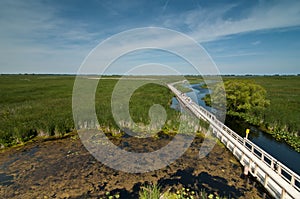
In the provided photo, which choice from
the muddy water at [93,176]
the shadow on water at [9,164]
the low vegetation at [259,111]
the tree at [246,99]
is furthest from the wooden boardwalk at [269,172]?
the shadow on water at [9,164]

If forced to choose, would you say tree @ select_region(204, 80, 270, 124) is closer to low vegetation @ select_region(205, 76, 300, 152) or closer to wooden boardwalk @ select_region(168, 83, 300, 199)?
low vegetation @ select_region(205, 76, 300, 152)

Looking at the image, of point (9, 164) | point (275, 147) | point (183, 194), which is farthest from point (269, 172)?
point (9, 164)

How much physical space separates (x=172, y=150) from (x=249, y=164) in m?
4.66

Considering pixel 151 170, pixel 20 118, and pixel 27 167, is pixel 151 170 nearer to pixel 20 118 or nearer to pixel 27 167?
pixel 27 167

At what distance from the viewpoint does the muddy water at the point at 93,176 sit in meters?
7.69

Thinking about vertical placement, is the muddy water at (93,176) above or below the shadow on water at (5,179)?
above

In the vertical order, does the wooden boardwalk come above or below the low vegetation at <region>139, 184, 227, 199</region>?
above

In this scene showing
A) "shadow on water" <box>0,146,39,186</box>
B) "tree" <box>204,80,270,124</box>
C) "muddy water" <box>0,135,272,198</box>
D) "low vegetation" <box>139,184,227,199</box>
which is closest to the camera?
"low vegetation" <box>139,184,227,199</box>

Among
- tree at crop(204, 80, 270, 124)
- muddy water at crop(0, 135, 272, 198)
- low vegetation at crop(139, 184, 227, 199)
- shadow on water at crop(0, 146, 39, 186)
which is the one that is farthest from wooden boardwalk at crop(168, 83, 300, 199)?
shadow on water at crop(0, 146, 39, 186)

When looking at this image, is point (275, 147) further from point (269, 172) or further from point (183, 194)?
point (183, 194)

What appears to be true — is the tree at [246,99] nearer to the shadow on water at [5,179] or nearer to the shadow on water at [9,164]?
the shadow on water at [9,164]

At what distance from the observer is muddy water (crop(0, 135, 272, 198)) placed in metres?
7.69

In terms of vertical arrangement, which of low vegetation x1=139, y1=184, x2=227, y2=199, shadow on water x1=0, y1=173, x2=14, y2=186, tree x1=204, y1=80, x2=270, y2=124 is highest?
tree x1=204, y1=80, x2=270, y2=124

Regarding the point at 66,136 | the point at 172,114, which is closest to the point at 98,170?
the point at 66,136
